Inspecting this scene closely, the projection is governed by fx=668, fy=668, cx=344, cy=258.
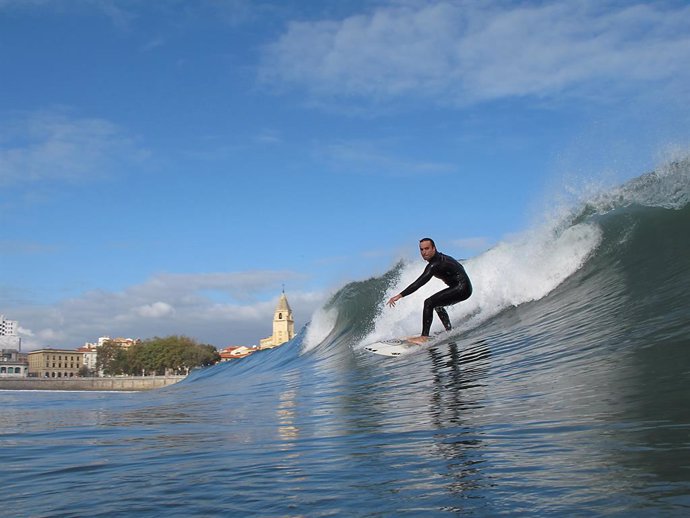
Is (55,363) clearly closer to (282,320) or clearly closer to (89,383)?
(282,320)

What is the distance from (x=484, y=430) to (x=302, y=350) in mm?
15044

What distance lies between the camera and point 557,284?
11.0m

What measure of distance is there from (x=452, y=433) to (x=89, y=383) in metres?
111

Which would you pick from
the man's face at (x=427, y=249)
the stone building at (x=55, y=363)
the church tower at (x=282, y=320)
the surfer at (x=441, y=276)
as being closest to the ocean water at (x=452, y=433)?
the surfer at (x=441, y=276)

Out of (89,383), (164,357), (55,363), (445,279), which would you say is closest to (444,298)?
(445,279)

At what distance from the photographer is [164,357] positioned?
392 feet

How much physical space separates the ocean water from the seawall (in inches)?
3653

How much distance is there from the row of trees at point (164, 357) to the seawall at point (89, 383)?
39.0ft

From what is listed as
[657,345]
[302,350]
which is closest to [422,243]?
[657,345]

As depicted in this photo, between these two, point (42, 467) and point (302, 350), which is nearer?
point (42, 467)

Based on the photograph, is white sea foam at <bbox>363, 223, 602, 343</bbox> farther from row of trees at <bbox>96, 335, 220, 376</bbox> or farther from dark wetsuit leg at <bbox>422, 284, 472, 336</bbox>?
row of trees at <bbox>96, 335, 220, 376</bbox>

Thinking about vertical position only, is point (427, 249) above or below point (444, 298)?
above

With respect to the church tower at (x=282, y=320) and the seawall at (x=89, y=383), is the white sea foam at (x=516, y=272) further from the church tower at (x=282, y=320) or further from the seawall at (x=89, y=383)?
the church tower at (x=282, y=320)

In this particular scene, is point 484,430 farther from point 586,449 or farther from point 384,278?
point 384,278
